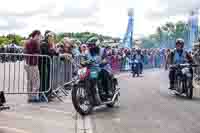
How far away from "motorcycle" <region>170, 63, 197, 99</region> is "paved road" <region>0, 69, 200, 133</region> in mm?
1017

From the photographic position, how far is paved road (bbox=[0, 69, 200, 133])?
793 centimetres

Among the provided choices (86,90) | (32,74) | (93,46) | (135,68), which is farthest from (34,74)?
(135,68)

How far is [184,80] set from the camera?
43.1 feet

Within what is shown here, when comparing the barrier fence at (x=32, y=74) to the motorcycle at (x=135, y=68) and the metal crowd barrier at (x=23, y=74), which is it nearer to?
the metal crowd barrier at (x=23, y=74)

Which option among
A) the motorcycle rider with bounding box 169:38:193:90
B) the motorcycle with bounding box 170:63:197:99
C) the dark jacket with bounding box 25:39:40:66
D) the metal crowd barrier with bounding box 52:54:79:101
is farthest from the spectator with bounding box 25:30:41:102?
the motorcycle rider with bounding box 169:38:193:90

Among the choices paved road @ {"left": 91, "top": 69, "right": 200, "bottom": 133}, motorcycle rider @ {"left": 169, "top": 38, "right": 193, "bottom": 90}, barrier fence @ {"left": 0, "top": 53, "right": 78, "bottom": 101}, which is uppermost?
motorcycle rider @ {"left": 169, "top": 38, "right": 193, "bottom": 90}

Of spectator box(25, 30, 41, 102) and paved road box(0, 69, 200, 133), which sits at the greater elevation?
→ spectator box(25, 30, 41, 102)

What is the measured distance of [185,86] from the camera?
43.2 ft

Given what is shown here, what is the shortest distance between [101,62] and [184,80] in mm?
3666

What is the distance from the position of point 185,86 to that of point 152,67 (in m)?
24.4

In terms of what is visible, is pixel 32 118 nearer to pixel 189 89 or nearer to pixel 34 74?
pixel 34 74

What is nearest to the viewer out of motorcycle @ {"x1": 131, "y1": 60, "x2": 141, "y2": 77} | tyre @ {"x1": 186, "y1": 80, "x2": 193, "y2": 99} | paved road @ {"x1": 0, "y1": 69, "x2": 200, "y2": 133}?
paved road @ {"x1": 0, "y1": 69, "x2": 200, "y2": 133}

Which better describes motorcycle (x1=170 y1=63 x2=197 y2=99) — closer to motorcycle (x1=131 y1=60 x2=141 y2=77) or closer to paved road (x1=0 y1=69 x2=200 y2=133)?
paved road (x1=0 y1=69 x2=200 y2=133)

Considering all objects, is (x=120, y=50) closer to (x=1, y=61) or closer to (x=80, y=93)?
(x=1, y=61)
